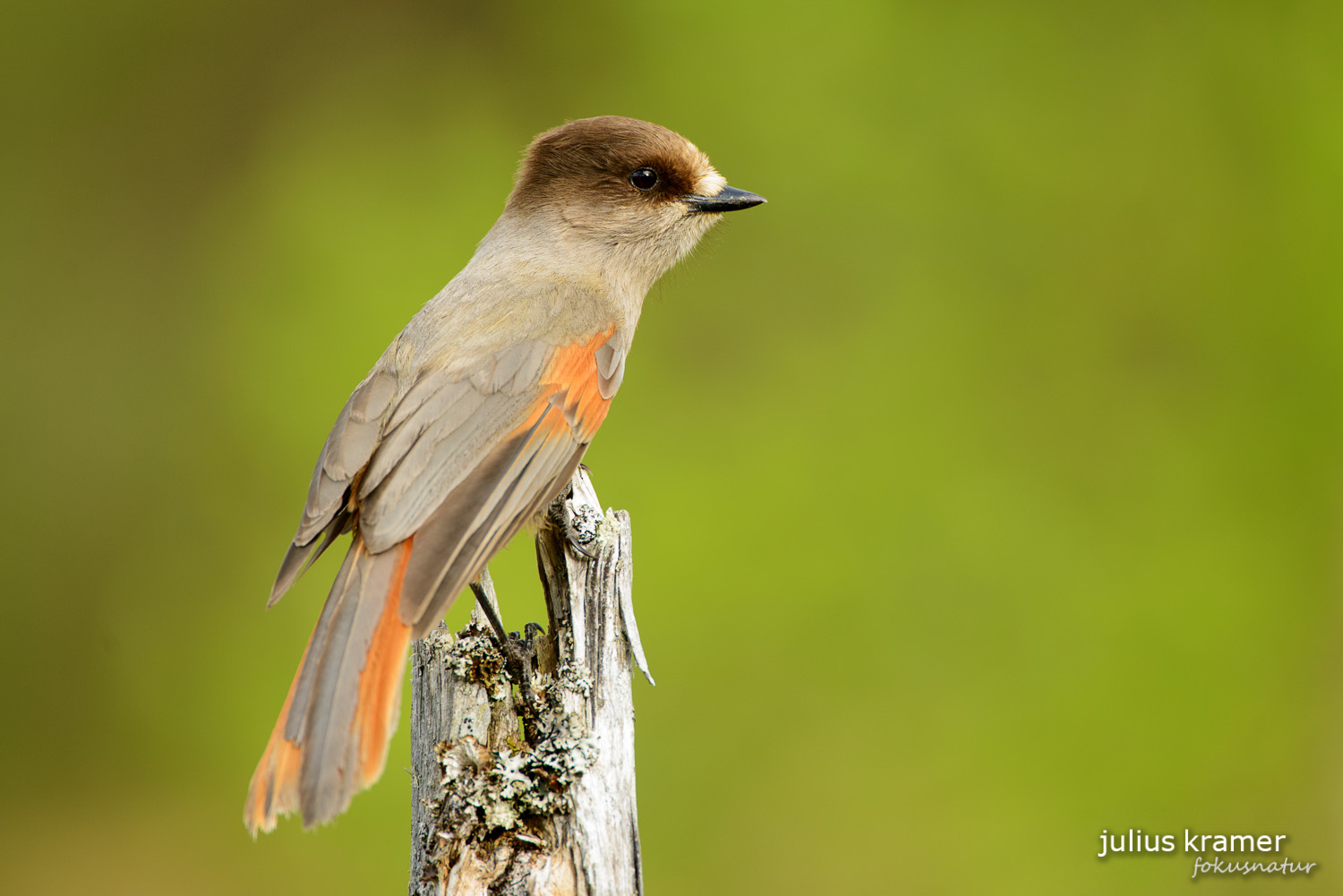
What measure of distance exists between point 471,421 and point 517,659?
23.3 inches

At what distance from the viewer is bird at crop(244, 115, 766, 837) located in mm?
2311

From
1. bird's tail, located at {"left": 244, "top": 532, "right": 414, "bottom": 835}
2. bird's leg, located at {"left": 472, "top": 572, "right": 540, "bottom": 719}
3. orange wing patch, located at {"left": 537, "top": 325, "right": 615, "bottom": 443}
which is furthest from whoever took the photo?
orange wing patch, located at {"left": 537, "top": 325, "right": 615, "bottom": 443}

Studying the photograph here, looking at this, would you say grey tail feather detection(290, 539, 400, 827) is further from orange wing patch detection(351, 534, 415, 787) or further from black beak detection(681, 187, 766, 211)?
black beak detection(681, 187, 766, 211)

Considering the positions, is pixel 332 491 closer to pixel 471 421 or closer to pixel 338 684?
pixel 471 421

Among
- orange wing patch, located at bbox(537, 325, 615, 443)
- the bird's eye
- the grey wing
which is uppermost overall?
the bird's eye

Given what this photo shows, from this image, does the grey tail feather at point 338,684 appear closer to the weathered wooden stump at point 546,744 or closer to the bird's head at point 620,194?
the weathered wooden stump at point 546,744

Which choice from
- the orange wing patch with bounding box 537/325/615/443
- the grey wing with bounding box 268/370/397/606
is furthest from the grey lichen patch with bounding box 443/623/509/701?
the orange wing patch with bounding box 537/325/615/443

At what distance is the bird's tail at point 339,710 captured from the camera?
2219 millimetres

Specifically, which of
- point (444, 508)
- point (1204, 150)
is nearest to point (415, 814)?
point (444, 508)

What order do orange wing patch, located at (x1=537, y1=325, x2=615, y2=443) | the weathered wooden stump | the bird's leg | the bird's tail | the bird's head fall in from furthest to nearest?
the bird's head < orange wing patch, located at (x1=537, y1=325, x2=615, y2=443) < the bird's leg < the weathered wooden stump < the bird's tail

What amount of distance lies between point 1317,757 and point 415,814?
3.80 metres

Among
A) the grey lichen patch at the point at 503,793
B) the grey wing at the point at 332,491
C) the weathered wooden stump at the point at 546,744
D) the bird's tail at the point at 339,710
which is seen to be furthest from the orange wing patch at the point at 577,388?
the grey lichen patch at the point at 503,793

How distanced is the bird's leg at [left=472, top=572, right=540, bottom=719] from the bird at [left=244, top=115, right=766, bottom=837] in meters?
0.20

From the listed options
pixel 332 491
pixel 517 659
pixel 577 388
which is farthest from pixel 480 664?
pixel 577 388
